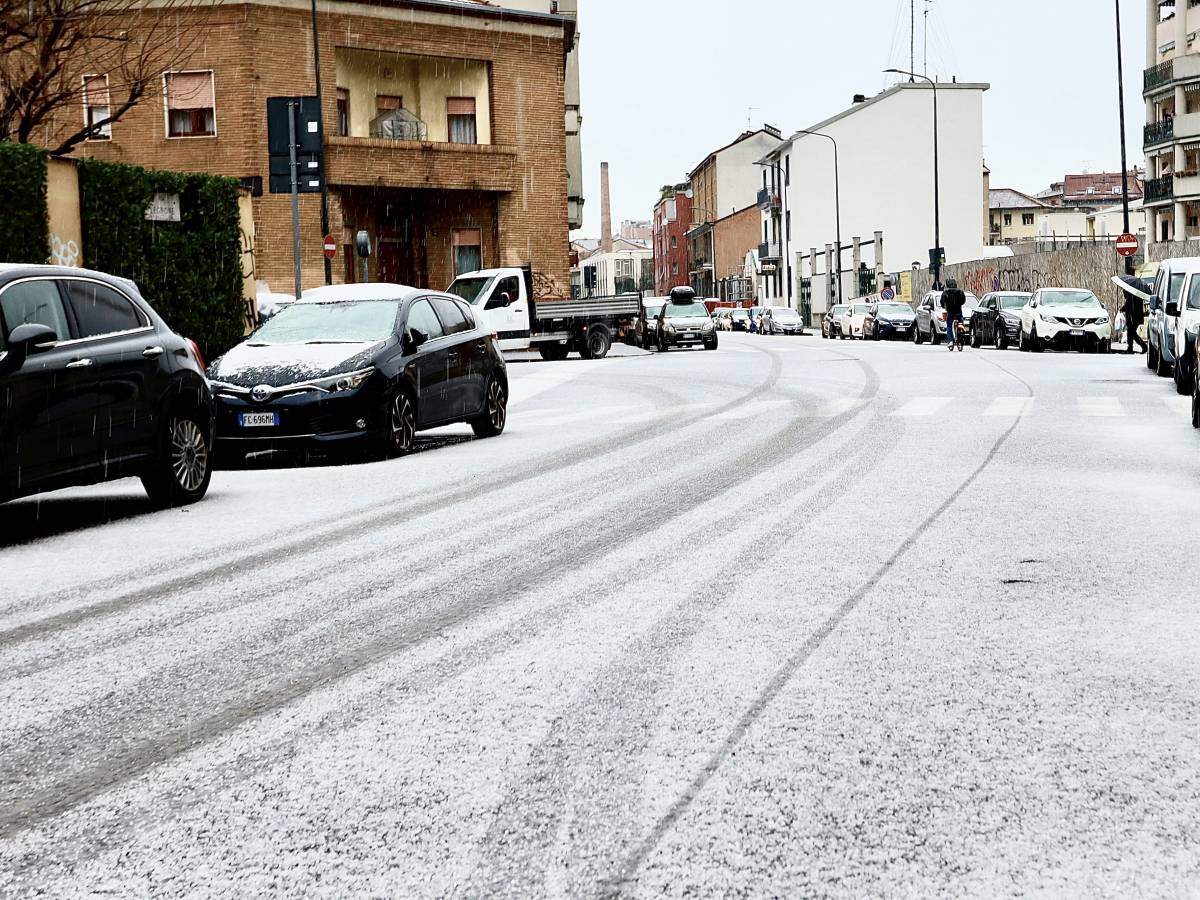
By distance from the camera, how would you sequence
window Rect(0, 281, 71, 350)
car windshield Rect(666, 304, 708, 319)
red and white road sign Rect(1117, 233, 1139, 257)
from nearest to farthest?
window Rect(0, 281, 71, 350), red and white road sign Rect(1117, 233, 1139, 257), car windshield Rect(666, 304, 708, 319)

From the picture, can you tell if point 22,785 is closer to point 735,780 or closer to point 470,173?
point 735,780

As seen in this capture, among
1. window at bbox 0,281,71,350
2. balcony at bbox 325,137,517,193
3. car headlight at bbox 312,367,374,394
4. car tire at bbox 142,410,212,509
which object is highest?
balcony at bbox 325,137,517,193

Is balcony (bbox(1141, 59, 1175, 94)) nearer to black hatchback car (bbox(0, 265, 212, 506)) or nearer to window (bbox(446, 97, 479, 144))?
window (bbox(446, 97, 479, 144))

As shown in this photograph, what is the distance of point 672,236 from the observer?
490 ft

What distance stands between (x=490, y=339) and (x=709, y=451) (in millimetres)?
3961

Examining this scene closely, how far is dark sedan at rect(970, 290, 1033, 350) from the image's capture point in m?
37.5

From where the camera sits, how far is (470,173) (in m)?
42.4

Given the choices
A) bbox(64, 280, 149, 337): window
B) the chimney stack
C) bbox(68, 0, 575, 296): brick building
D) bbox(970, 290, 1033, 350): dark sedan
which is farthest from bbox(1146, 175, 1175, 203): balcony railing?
the chimney stack

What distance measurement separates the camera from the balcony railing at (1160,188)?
7244 cm

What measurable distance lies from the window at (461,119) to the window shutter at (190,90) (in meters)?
6.93

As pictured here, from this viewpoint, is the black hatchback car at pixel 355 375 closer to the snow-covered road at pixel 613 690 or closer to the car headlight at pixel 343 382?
the car headlight at pixel 343 382

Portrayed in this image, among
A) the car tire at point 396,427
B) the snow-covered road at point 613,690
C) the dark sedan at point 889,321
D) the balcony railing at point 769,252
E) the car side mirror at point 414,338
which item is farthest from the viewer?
the balcony railing at point 769,252

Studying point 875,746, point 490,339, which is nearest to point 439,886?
point 875,746

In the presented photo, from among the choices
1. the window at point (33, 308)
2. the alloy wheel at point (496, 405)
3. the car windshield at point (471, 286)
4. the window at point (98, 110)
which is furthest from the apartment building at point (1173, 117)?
the window at point (33, 308)
